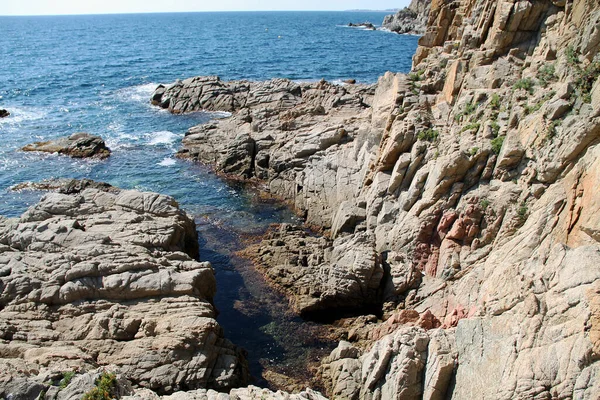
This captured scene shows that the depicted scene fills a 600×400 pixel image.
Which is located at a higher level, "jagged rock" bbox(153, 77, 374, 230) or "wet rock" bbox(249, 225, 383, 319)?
"jagged rock" bbox(153, 77, 374, 230)

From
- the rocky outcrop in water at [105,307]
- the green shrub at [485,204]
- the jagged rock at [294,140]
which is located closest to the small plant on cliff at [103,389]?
the rocky outcrop in water at [105,307]

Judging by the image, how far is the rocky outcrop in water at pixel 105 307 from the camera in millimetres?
22641

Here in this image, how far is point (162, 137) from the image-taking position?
62.2m

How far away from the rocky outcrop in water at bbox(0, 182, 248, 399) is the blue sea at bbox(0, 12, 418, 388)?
3.97 metres

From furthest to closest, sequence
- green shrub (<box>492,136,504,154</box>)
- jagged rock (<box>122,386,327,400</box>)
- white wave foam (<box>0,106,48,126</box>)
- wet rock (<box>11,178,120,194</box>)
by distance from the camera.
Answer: white wave foam (<box>0,106,48,126</box>), wet rock (<box>11,178,120,194</box>), green shrub (<box>492,136,504,154</box>), jagged rock (<box>122,386,327,400</box>)

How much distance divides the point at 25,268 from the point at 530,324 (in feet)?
79.7

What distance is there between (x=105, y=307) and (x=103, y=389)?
7.81 metres

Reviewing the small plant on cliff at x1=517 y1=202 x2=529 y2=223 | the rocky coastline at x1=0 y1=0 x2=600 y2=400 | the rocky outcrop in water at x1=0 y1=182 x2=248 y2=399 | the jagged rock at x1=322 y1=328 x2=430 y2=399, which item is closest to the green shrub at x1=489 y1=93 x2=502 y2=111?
the rocky coastline at x1=0 y1=0 x2=600 y2=400

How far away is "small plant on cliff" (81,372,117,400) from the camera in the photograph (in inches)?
706

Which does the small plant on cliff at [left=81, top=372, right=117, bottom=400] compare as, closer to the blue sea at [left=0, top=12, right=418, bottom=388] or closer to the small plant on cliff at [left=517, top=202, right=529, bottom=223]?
the blue sea at [left=0, top=12, right=418, bottom=388]

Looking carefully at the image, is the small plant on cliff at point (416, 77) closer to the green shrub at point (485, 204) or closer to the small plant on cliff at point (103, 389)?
the green shrub at point (485, 204)

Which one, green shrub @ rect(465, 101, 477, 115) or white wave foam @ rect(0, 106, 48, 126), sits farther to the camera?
white wave foam @ rect(0, 106, 48, 126)

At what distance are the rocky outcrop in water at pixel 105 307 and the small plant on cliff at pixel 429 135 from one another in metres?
16.7

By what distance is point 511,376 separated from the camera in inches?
703
